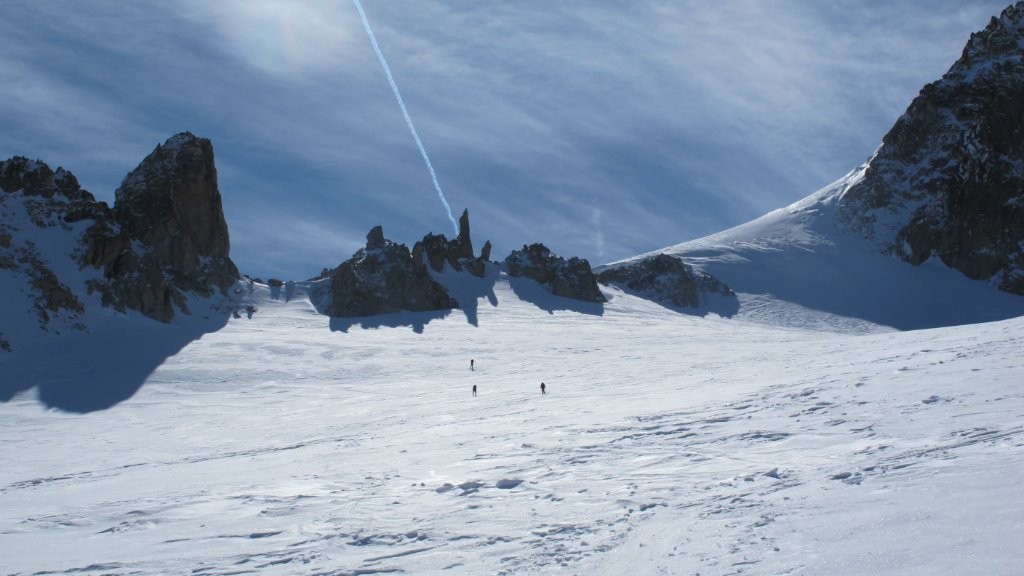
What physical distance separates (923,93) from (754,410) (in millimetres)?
116442

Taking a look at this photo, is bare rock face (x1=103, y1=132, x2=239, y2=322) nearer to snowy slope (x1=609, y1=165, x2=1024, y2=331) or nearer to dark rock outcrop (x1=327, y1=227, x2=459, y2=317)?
dark rock outcrop (x1=327, y1=227, x2=459, y2=317)

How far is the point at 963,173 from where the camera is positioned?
106125 mm

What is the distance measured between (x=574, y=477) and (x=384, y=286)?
55545 millimetres

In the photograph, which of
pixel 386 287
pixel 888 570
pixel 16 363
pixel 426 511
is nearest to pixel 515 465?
pixel 426 511

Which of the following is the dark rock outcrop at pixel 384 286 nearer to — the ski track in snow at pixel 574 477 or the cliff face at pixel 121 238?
the cliff face at pixel 121 238

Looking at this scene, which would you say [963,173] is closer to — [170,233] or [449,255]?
[449,255]

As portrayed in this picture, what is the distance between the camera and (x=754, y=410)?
1795 centimetres

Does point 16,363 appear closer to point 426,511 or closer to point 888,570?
point 426,511

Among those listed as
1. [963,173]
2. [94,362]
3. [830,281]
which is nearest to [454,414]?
[94,362]

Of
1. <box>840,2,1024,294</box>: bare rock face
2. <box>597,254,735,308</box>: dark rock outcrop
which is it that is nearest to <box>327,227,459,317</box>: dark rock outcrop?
<box>597,254,735,308</box>: dark rock outcrop

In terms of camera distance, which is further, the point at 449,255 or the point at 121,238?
the point at 449,255

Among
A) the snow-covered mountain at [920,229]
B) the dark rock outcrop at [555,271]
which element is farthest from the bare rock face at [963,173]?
the dark rock outcrop at [555,271]

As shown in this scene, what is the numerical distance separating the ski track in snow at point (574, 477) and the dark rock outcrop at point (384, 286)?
31.8m

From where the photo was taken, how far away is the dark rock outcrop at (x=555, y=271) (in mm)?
75312
